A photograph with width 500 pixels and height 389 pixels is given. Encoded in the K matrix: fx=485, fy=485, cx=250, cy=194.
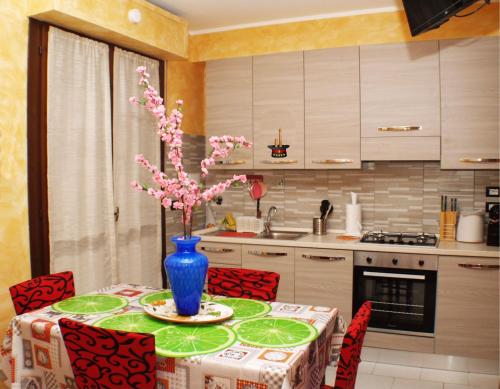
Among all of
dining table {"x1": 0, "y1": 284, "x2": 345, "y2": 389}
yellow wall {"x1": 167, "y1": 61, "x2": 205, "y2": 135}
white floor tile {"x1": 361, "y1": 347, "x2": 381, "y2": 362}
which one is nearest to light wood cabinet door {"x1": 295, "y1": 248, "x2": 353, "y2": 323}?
white floor tile {"x1": 361, "y1": 347, "x2": 381, "y2": 362}

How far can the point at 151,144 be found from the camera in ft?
12.7

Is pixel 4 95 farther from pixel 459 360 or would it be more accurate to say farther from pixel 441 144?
pixel 459 360

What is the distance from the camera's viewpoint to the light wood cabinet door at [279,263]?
3775 millimetres

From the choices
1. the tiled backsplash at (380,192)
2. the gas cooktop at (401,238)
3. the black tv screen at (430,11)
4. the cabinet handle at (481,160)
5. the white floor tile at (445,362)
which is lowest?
the white floor tile at (445,362)

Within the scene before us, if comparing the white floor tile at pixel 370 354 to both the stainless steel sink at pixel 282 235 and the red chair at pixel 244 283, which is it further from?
the red chair at pixel 244 283

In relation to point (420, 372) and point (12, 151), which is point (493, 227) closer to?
point (420, 372)

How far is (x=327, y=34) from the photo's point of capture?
12.8 feet

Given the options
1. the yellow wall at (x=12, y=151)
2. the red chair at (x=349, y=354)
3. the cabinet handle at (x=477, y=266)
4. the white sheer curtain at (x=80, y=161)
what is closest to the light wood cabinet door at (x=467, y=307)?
the cabinet handle at (x=477, y=266)

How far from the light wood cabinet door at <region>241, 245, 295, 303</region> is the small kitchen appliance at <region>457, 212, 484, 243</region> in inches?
51.2

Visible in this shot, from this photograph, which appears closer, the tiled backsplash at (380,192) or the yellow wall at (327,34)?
the yellow wall at (327,34)

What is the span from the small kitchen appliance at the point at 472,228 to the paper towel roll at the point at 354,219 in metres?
0.79

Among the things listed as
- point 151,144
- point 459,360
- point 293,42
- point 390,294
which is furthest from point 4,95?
point 459,360

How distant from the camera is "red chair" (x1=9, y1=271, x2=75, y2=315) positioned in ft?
7.59

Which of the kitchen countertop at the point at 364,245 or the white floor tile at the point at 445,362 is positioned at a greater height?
the kitchen countertop at the point at 364,245
